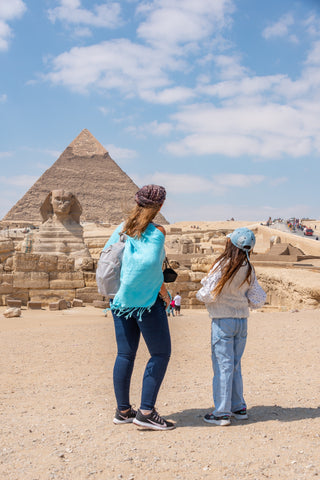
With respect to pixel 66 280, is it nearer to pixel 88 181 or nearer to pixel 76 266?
pixel 76 266

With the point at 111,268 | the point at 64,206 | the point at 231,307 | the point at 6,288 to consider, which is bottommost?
the point at 6,288

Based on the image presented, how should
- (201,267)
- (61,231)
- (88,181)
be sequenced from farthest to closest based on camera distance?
(88,181) < (61,231) < (201,267)

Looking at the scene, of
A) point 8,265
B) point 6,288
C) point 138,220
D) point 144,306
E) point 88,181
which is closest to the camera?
point 144,306

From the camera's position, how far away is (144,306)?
104 inches

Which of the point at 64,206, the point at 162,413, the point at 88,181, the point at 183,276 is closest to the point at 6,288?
the point at 183,276

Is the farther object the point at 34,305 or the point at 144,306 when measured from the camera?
the point at 34,305

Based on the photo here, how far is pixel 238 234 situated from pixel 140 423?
1240 millimetres

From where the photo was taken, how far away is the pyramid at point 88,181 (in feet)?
447

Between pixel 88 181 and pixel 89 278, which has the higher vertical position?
pixel 88 181

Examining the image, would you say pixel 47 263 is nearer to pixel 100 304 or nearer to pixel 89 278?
pixel 89 278

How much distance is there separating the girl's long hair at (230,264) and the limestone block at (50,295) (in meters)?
7.22

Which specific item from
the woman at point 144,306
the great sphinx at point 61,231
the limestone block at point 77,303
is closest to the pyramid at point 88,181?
the great sphinx at point 61,231

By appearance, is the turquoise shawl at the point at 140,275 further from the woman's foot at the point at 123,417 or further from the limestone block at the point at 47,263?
the limestone block at the point at 47,263

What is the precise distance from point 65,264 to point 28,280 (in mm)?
804
